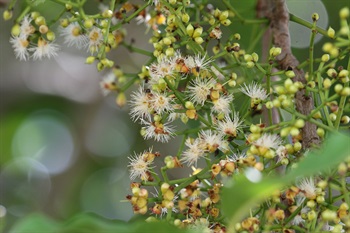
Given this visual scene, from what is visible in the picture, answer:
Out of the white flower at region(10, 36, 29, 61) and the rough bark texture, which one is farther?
the white flower at region(10, 36, 29, 61)

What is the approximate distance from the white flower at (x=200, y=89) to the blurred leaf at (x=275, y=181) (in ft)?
1.48

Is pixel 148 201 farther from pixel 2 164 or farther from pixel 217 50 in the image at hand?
pixel 2 164

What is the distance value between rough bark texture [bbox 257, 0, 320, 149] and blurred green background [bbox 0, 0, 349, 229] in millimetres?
1306

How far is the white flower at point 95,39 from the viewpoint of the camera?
1.49 meters

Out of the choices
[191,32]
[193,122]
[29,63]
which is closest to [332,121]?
[191,32]

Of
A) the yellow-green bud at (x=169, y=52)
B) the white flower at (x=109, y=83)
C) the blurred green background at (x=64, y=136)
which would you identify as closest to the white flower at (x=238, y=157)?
the yellow-green bud at (x=169, y=52)

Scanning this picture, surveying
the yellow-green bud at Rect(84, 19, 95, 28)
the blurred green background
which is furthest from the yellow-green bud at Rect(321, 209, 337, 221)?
the blurred green background

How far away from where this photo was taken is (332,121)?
1.26 m

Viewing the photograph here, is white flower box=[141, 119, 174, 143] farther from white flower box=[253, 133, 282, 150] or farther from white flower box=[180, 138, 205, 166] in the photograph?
white flower box=[253, 133, 282, 150]

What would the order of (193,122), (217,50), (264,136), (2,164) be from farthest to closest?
1. (2,164)
2. (193,122)
3. (217,50)
4. (264,136)

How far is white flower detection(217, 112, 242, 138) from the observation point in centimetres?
129

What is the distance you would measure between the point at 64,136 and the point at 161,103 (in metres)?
2.25

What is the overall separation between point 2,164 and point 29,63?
0.59 metres

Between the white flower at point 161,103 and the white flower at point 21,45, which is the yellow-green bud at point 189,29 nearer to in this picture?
the white flower at point 161,103
